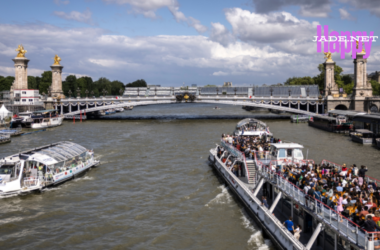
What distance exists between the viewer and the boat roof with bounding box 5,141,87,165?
82.2 ft

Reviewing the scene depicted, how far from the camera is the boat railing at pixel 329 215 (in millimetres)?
10935

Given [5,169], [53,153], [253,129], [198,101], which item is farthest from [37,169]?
[198,101]

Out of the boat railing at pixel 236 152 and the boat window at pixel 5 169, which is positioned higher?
the boat railing at pixel 236 152

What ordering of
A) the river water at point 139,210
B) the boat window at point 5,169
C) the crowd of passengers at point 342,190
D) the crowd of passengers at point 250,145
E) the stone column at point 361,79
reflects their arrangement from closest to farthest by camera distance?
the crowd of passengers at point 342,190 < the river water at point 139,210 < the crowd of passengers at point 250,145 < the boat window at point 5,169 < the stone column at point 361,79

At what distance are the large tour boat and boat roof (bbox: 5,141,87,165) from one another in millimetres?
11148

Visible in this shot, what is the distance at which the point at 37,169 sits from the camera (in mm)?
25062

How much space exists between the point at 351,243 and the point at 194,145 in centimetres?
3193

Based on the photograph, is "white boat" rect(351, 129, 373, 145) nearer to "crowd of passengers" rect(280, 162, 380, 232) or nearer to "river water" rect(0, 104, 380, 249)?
"river water" rect(0, 104, 380, 249)

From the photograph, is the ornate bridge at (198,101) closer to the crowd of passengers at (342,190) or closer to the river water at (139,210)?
the river water at (139,210)

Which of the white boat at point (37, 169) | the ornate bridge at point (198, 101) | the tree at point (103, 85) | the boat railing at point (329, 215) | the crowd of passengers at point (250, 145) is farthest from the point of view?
the tree at point (103, 85)

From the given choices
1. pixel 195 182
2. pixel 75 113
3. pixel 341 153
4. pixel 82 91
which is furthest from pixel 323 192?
pixel 82 91

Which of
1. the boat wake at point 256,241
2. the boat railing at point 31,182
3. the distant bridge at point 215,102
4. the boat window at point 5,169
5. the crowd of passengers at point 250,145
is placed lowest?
the boat wake at point 256,241

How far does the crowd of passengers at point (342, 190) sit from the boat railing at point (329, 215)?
21 centimetres

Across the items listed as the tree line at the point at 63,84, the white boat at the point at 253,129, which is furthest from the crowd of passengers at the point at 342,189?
the tree line at the point at 63,84
